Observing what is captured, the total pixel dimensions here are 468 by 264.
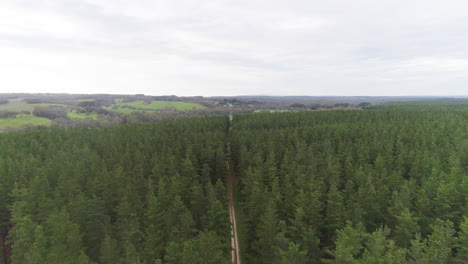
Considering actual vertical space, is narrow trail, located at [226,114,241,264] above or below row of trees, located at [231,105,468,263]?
below

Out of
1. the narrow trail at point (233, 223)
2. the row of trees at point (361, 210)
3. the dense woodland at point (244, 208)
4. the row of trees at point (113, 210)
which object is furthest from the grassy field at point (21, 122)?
the row of trees at point (361, 210)

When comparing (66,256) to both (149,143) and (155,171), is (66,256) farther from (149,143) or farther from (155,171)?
(149,143)

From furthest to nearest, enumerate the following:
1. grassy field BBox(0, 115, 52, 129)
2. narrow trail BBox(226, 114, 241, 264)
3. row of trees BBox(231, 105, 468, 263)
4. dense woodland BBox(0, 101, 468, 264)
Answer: grassy field BBox(0, 115, 52, 129) → narrow trail BBox(226, 114, 241, 264) → dense woodland BBox(0, 101, 468, 264) → row of trees BBox(231, 105, 468, 263)

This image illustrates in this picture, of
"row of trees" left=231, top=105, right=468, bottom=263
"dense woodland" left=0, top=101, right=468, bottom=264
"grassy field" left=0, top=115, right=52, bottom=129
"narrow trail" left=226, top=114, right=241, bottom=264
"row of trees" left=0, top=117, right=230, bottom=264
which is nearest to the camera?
"row of trees" left=231, top=105, right=468, bottom=263

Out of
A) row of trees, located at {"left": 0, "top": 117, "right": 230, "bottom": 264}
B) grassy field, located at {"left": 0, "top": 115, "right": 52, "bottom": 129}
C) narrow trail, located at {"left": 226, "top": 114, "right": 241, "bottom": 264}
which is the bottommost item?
narrow trail, located at {"left": 226, "top": 114, "right": 241, "bottom": 264}

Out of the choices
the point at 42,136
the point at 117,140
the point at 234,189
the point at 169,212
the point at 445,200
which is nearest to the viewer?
the point at 445,200

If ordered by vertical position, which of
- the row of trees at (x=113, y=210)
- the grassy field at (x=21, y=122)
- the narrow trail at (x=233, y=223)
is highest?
the grassy field at (x=21, y=122)

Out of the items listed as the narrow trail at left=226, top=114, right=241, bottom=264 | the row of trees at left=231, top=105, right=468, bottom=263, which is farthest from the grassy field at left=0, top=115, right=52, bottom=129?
the row of trees at left=231, top=105, right=468, bottom=263

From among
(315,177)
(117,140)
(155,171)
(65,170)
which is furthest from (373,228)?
(117,140)

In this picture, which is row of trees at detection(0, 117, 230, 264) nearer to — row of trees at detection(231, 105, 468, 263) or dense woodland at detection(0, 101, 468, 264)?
dense woodland at detection(0, 101, 468, 264)

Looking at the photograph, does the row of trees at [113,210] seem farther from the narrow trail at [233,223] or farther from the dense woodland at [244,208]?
the narrow trail at [233,223]

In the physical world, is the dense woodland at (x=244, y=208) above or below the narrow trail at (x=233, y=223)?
above
